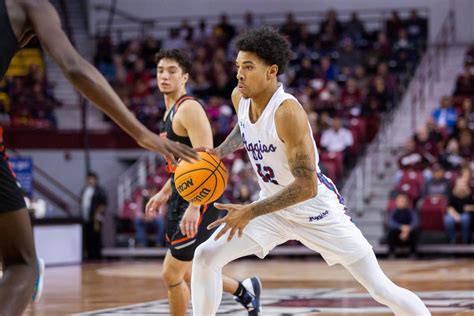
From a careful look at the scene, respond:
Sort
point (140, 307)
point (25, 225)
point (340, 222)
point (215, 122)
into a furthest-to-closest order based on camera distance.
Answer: point (215, 122) → point (140, 307) → point (340, 222) → point (25, 225)

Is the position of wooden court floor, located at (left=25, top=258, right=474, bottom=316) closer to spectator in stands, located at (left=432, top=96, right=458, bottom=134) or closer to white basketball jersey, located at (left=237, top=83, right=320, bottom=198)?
white basketball jersey, located at (left=237, top=83, right=320, bottom=198)

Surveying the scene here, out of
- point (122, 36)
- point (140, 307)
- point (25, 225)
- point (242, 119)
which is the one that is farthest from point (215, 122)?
point (25, 225)

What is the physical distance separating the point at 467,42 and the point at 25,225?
21262mm

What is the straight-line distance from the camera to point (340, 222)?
5.43 meters

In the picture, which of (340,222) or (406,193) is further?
(406,193)

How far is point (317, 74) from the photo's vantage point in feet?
73.3

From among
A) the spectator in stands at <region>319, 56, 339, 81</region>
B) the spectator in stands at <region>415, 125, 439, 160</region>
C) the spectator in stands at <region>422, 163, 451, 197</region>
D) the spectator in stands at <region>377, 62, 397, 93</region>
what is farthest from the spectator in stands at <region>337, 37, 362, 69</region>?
the spectator in stands at <region>422, 163, 451, 197</region>

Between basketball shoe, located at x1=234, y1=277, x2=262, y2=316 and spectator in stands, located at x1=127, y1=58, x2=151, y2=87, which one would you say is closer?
basketball shoe, located at x1=234, y1=277, x2=262, y2=316

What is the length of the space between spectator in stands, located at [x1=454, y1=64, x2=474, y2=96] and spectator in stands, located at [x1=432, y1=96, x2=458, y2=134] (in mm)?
1254

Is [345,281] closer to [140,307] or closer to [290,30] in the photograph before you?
[140,307]

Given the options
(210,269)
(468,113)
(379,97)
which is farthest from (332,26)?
(210,269)

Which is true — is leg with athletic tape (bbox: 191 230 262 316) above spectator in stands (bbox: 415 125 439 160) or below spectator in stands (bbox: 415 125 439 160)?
above

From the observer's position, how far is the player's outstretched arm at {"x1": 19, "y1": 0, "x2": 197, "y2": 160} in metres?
3.54

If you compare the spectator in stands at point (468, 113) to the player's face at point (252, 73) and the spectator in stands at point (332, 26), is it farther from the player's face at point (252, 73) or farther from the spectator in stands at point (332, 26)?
the player's face at point (252, 73)
